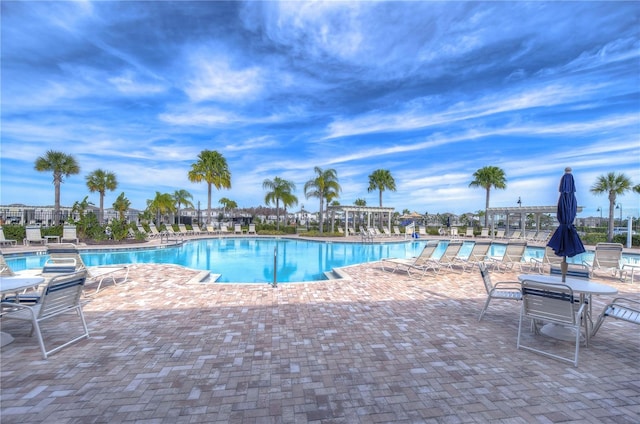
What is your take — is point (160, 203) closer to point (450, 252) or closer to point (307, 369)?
point (450, 252)

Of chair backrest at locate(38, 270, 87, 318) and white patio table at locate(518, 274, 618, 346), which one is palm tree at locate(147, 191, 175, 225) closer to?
chair backrest at locate(38, 270, 87, 318)

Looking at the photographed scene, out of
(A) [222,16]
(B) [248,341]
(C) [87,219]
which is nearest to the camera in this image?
(B) [248,341]

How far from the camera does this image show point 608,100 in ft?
46.0

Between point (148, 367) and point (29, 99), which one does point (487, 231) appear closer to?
point (148, 367)

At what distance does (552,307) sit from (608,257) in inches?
270

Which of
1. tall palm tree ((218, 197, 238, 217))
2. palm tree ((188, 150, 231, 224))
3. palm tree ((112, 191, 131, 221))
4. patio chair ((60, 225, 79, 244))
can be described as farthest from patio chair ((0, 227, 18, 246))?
tall palm tree ((218, 197, 238, 217))

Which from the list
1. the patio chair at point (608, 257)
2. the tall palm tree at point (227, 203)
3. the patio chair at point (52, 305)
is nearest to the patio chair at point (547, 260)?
the patio chair at point (608, 257)

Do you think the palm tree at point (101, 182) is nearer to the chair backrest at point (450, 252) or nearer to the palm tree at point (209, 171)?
the palm tree at point (209, 171)

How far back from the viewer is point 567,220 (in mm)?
3971

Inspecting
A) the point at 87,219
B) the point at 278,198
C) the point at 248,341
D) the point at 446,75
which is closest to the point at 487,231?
the point at 446,75

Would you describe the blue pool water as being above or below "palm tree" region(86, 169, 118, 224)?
below

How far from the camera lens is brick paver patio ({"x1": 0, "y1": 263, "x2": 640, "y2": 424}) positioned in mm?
2174

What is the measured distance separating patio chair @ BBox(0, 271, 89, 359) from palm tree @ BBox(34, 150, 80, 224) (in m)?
20.8

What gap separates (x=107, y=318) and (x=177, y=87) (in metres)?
12.0
